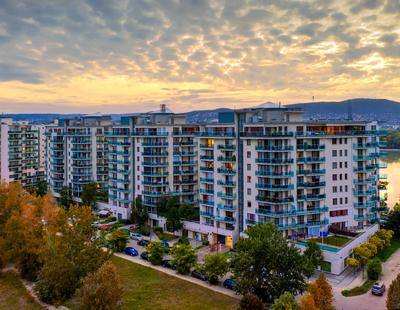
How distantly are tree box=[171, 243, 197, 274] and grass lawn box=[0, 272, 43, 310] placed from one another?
50.5 feet

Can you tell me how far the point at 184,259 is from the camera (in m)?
46.4

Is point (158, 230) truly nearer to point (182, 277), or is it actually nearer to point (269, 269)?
point (182, 277)

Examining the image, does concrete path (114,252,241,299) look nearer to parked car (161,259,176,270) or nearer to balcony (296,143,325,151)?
parked car (161,259,176,270)

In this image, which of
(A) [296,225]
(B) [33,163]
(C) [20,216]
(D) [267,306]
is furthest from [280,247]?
(B) [33,163]

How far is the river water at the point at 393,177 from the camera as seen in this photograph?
90219 mm

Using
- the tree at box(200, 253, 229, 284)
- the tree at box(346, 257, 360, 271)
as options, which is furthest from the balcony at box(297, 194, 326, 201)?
the tree at box(200, 253, 229, 284)

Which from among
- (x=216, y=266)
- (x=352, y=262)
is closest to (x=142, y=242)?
(x=216, y=266)

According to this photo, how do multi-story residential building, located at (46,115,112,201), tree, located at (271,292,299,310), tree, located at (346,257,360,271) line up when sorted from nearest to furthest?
tree, located at (271,292,299,310) → tree, located at (346,257,360,271) → multi-story residential building, located at (46,115,112,201)

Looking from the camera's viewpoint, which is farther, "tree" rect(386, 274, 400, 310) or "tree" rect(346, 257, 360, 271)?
"tree" rect(346, 257, 360, 271)

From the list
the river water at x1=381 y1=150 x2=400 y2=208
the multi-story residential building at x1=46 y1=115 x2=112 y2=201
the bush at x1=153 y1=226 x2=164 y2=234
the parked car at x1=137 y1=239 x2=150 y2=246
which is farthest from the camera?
the river water at x1=381 y1=150 x2=400 y2=208

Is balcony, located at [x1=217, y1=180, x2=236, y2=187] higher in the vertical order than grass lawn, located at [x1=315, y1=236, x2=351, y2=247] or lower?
higher

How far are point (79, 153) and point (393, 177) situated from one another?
93.3 m

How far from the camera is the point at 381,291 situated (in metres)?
40.2

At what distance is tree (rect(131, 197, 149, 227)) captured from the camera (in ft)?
224
